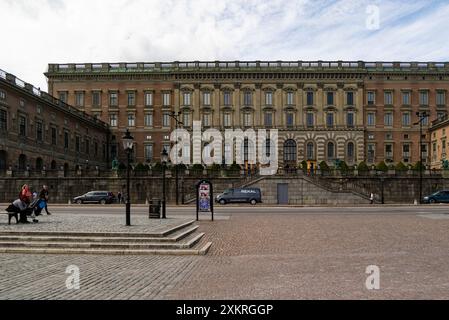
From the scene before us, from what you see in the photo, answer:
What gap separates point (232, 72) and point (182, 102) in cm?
993

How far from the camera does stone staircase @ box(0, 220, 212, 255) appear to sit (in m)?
15.2

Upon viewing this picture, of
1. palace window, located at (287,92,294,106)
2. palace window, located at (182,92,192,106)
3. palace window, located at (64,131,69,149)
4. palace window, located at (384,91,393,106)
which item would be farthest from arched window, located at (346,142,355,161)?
palace window, located at (64,131,69,149)

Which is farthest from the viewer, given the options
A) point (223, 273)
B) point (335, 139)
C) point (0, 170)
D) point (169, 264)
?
point (335, 139)

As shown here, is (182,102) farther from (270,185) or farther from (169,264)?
(169,264)

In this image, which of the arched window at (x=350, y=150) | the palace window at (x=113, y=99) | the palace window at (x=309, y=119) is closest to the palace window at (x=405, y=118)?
the arched window at (x=350, y=150)

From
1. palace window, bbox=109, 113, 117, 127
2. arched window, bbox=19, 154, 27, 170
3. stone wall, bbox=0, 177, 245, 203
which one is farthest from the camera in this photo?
palace window, bbox=109, 113, 117, 127

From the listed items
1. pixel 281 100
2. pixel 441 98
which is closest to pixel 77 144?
pixel 281 100

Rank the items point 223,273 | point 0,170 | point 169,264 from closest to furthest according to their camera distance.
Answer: point 223,273
point 169,264
point 0,170

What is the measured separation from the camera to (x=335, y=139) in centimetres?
8269

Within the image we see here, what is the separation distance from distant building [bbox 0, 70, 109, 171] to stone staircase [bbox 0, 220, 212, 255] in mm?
37849

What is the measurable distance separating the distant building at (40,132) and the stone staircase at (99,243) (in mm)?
37849

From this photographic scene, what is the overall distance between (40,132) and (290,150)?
41345 millimetres

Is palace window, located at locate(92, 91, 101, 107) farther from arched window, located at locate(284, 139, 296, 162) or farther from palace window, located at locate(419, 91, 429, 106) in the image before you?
palace window, located at locate(419, 91, 429, 106)
